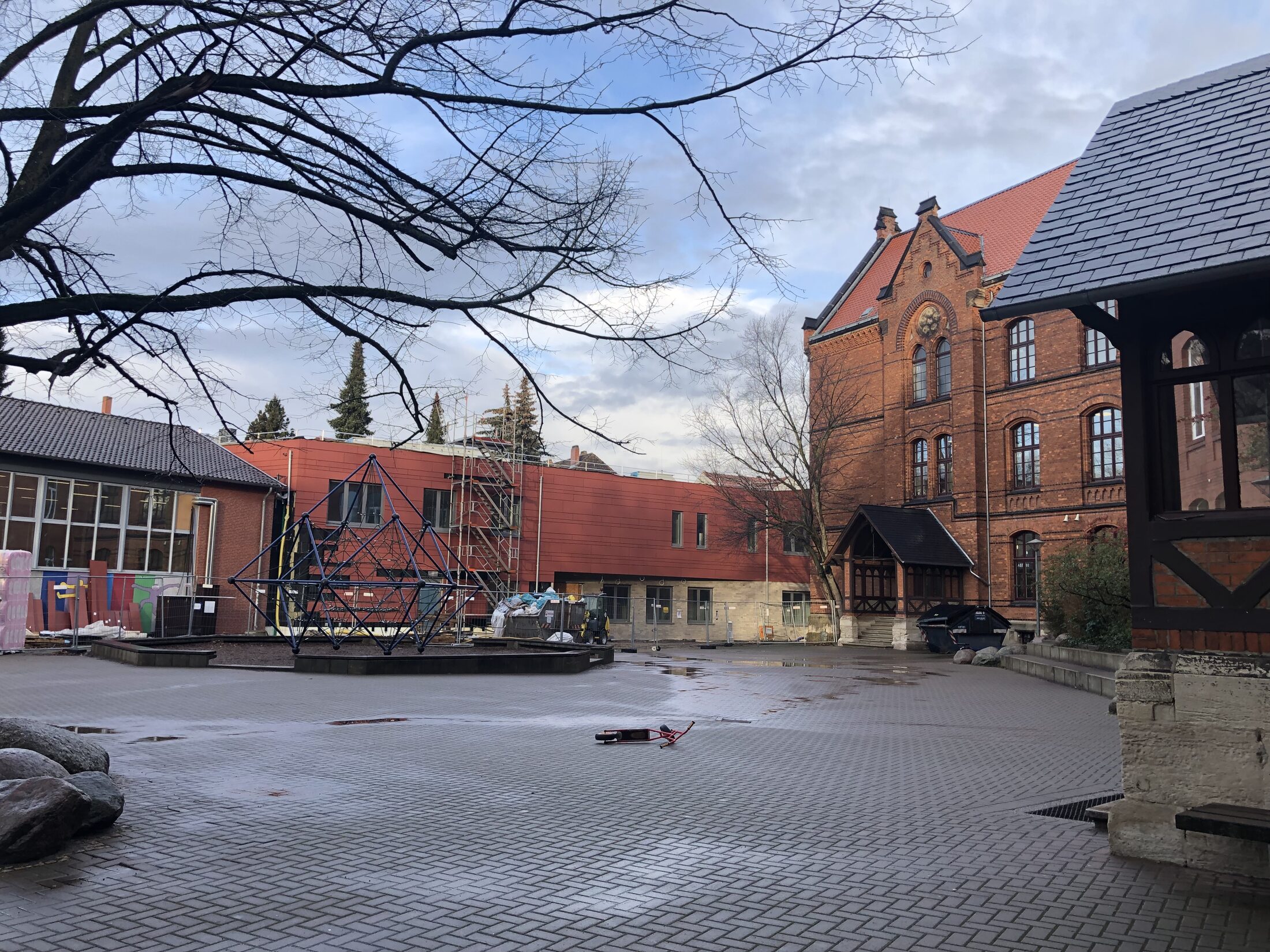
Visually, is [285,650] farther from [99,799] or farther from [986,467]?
[986,467]

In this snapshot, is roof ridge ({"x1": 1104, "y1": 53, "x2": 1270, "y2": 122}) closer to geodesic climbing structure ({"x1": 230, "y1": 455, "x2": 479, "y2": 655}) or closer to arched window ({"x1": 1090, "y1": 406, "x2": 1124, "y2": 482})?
Answer: geodesic climbing structure ({"x1": 230, "y1": 455, "x2": 479, "y2": 655})

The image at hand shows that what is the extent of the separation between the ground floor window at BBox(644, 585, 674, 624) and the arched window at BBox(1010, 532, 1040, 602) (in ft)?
57.1

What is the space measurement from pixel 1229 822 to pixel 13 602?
89.2 ft

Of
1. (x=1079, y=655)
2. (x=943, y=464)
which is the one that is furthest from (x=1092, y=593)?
(x=943, y=464)

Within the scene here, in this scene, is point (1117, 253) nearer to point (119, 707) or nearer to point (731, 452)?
point (119, 707)

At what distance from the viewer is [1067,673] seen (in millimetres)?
19328

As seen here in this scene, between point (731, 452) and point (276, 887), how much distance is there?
40.2 m

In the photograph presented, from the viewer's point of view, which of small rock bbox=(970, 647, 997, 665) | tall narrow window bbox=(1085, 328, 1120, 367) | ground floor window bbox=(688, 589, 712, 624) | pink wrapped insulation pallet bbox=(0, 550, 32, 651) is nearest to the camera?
pink wrapped insulation pallet bbox=(0, 550, 32, 651)

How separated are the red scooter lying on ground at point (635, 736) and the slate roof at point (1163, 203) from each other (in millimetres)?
5568

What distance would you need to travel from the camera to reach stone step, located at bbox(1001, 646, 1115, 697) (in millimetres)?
17422

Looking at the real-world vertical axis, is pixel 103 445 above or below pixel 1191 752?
above

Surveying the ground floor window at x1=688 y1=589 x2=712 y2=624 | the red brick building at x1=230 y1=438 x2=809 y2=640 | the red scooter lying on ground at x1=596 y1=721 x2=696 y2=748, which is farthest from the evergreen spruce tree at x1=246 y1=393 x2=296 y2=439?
the ground floor window at x1=688 y1=589 x2=712 y2=624

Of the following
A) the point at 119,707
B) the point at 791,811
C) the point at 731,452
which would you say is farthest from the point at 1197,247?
the point at 731,452

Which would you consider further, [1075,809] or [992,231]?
[992,231]
